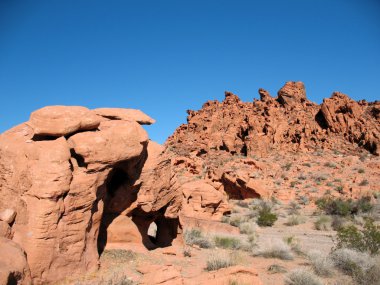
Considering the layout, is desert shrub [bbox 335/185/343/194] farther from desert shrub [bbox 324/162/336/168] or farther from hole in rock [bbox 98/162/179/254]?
hole in rock [bbox 98/162/179/254]

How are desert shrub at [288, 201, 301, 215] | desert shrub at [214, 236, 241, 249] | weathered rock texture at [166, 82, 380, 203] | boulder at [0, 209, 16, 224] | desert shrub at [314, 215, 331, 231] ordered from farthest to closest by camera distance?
weathered rock texture at [166, 82, 380, 203], desert shrub at [288, 201, 301, 215], desert shrub at [314, 215, 331, 231], desert shrub at [214, 236, 241, 249], boulder at [0, 209, 16, 224]

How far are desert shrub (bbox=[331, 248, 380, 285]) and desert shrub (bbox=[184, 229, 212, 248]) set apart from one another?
4476mm

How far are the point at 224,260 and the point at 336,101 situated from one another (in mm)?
45224

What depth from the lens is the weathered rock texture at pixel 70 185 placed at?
6684 millimetres

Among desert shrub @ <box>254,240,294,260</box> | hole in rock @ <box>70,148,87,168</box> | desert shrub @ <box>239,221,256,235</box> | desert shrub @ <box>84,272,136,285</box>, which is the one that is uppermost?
hole in rock @ <box>70,148,87,168</box>

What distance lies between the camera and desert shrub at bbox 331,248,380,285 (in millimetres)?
7918

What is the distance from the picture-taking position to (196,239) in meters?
13.4

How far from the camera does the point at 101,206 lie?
8.20 meters

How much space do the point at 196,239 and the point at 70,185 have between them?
7311 millimetres

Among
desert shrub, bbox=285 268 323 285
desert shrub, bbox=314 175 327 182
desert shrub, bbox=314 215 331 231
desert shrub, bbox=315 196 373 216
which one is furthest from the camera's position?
desert shrub, bbox=314 175 327 182

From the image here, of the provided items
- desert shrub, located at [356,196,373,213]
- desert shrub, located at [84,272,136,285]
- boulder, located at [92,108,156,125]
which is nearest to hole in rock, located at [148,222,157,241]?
boulder, located at [92,108,156,125]

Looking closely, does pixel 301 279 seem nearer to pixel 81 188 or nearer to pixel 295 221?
pixel 81 188

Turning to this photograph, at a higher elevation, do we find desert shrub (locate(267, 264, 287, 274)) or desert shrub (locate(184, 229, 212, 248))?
desert shrub (locate(184, 229, 212, 248))

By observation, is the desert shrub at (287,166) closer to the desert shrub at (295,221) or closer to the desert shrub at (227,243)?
the desert shrub at (295,221)
